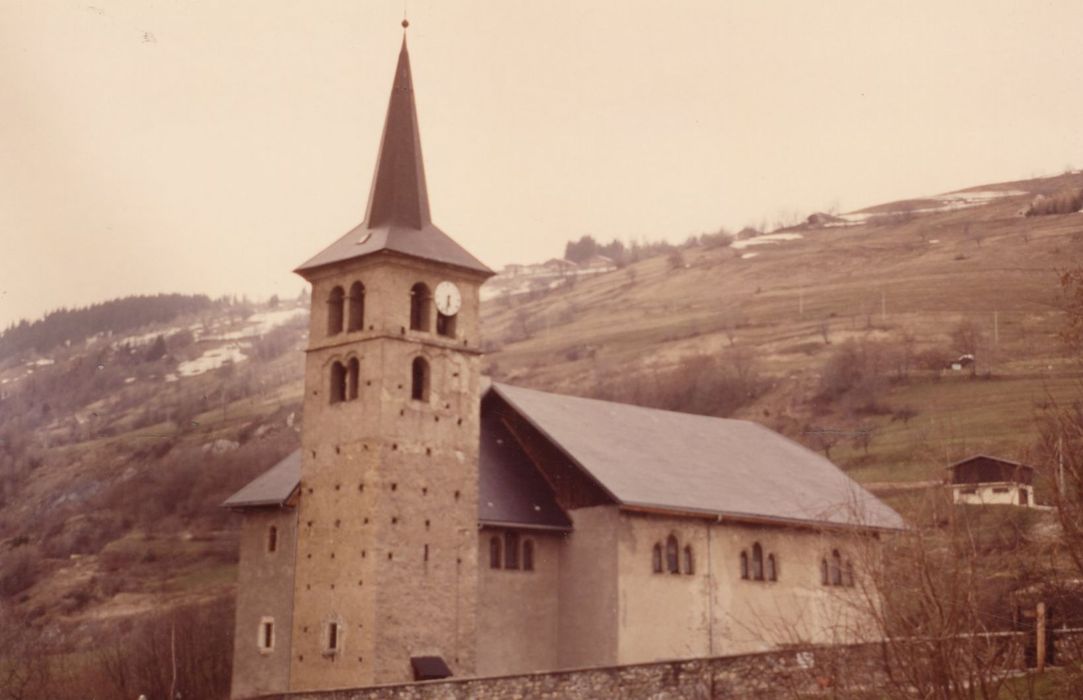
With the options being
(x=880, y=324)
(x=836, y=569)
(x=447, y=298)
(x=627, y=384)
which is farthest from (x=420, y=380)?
(x=880, y=324)

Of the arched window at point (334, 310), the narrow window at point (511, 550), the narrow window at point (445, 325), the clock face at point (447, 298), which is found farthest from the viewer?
the narrow window at point (511, 550)

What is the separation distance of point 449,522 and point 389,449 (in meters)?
3.16

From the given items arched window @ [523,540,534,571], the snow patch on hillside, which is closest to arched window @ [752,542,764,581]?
arched window @ [523,540,534,571]

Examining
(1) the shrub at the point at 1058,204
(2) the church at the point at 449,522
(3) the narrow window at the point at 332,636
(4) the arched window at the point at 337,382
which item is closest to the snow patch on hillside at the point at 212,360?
(1) the shrub at the point at 1058,204

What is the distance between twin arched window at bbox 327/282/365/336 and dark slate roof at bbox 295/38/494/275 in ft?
3.72

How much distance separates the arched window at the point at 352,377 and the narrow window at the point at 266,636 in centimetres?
888

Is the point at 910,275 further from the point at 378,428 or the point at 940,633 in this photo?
the point at 940,633

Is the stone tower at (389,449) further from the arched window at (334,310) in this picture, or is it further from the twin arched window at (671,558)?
the twin arched window at (671,558)

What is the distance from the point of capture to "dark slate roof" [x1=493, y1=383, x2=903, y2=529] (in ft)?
161

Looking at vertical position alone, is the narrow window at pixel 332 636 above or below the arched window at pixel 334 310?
below

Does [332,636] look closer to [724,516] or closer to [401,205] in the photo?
[401,205]

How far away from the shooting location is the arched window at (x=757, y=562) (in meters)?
51.5

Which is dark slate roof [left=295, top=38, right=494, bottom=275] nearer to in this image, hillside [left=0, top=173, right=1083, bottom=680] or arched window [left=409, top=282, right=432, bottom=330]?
arched window [left=409, top=282, right=432, bottom=330]

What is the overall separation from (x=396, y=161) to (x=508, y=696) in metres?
21.5
